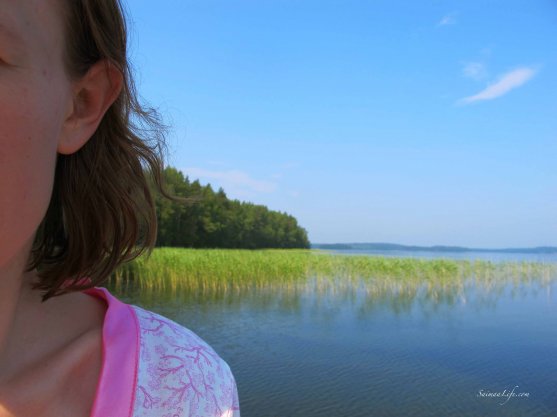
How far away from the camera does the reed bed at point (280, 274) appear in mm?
13672

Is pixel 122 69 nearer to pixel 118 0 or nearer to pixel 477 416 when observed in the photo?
pixel 118 0

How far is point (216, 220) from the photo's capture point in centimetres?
4509

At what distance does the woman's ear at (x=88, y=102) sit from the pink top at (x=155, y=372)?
0.31 m

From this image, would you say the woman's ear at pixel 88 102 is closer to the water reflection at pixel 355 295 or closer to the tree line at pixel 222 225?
the water reflection at pixel 355 295

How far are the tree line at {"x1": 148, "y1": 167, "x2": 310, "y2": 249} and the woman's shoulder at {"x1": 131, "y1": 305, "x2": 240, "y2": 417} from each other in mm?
22241

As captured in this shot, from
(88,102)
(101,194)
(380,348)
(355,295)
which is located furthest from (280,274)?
(88,102)

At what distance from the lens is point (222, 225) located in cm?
4622

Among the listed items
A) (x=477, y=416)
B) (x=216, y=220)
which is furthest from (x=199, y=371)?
(x=216, y=220)

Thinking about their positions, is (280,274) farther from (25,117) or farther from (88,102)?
(25,117)

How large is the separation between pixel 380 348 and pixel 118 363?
8.66m

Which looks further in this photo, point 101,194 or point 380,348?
point 380,348

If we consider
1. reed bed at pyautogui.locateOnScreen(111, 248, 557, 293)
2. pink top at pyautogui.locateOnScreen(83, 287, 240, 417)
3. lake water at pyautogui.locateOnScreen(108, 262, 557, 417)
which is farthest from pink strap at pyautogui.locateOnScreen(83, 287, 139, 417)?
reed bed at pyautogui.locateOnScreen(111, 248, 557, 293)

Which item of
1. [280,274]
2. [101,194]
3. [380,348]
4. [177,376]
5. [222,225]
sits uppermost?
[222,225]

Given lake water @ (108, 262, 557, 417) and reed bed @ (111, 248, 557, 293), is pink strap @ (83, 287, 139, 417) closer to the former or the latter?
lake water @ (108, 262, 557, 417)
